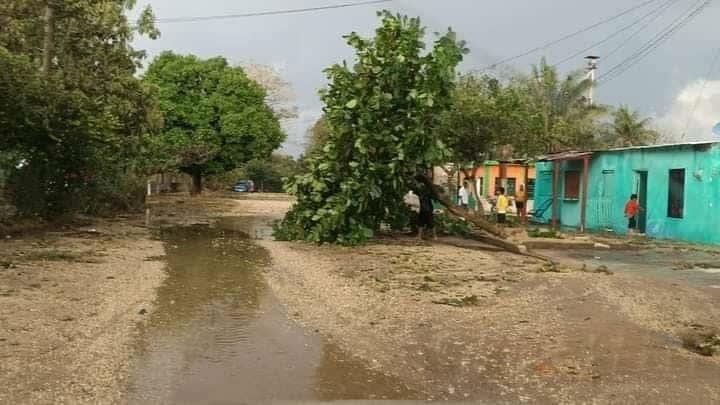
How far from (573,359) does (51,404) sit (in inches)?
189

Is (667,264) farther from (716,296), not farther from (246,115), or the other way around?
(246,115)

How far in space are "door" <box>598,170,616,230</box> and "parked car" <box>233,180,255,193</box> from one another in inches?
1976

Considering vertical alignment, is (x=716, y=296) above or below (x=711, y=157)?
below

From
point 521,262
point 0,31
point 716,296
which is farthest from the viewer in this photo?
point 0,31

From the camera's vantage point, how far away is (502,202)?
25906 mm

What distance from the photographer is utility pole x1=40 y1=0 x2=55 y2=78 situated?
20922 millimetres

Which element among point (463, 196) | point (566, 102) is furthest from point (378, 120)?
point (566, 102)

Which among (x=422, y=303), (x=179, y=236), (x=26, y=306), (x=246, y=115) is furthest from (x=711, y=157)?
(x=246, y=115)

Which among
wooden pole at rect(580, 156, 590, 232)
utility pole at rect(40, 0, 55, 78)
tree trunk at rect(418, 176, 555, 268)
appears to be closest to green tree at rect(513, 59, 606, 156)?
wooden pole at rect(580, 156, 590, 232)

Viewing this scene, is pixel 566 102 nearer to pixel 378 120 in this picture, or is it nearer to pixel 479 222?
pixel 479 222

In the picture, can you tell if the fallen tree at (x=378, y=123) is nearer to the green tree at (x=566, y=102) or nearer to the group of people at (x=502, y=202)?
the group of people at (x=502, y=202)

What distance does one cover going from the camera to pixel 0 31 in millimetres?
20188

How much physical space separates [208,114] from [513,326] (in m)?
42.3

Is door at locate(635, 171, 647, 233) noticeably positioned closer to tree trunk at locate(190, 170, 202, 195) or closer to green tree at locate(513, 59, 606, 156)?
green tree at locate(513, 59, 606, 156)
